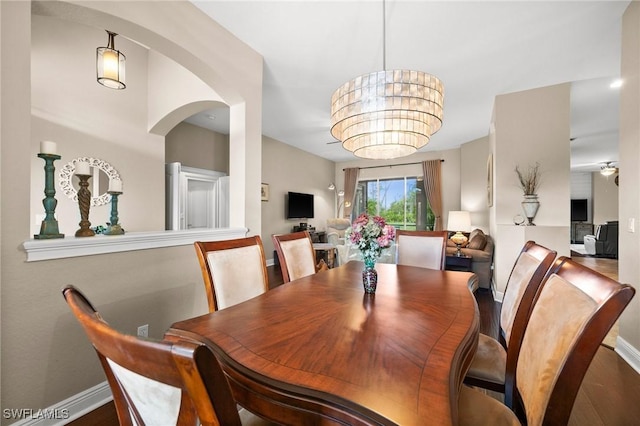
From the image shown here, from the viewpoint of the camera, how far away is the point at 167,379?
1.39 feet

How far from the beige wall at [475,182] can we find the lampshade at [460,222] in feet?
3.93

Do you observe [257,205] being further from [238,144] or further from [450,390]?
[450,390]

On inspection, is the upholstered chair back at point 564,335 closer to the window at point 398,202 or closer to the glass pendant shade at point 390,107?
the glass pendant shade at point 390,107

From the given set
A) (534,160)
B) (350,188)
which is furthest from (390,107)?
(350,188)

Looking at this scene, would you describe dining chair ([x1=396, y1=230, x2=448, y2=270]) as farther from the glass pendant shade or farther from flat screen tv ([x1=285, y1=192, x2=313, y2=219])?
flat screen tv ([x1=285, y1=192, x2=313, y2=219])

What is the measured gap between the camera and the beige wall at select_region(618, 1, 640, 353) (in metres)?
2.06

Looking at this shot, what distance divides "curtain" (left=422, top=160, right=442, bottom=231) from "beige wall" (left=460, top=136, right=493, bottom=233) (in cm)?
59

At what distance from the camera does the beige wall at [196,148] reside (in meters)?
4.56

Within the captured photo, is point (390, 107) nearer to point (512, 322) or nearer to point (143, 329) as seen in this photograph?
point (512, 322)

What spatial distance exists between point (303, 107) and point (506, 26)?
274 centimetres

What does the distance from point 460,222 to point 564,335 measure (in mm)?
4733

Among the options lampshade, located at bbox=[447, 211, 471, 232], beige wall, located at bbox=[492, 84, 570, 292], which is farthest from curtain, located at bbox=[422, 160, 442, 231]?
beige wall, located at bbox=[492, 84, 570, 292]

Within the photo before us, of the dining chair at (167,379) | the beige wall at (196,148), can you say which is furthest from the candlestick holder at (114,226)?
→ the beige wall at (196,148)

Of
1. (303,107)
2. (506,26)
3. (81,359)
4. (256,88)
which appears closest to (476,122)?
(506,26)
